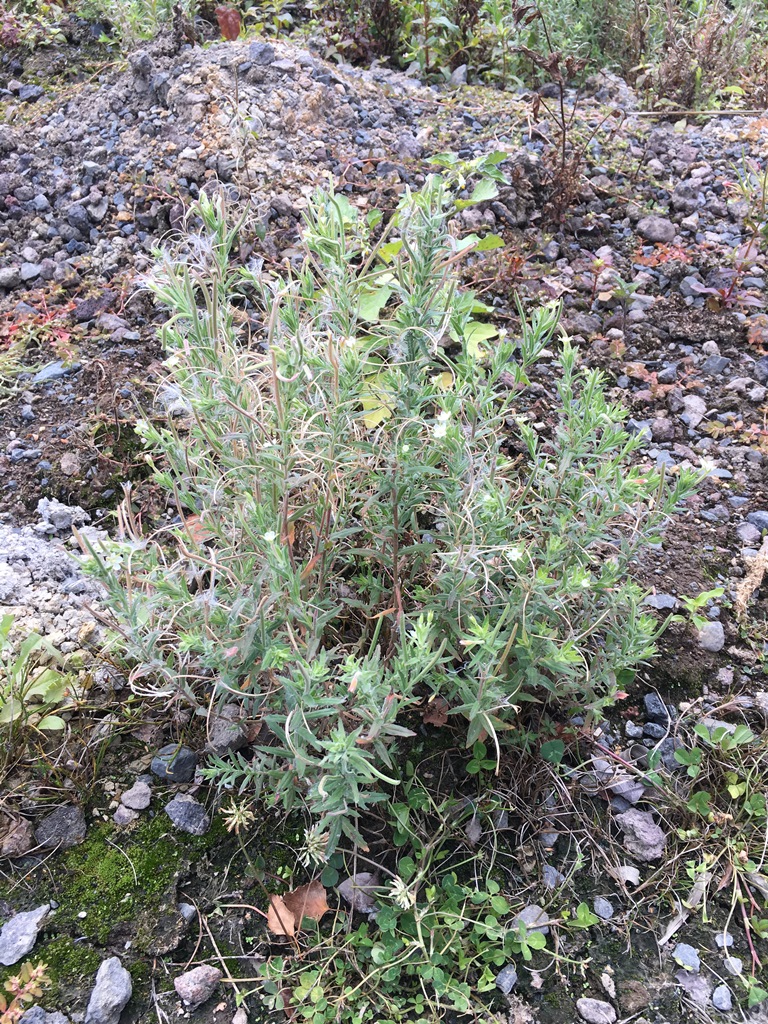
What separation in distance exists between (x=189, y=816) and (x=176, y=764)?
16cm

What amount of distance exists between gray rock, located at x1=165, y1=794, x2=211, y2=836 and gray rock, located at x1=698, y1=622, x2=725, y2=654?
1.66 m

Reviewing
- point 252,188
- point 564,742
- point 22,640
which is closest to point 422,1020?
point 564,742

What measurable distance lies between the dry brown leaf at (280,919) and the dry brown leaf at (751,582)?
1.72 metres

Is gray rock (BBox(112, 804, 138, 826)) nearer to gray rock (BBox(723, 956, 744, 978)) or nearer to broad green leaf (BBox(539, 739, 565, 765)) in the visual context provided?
broad green leaf (BBox(539, 739, 565, 765))

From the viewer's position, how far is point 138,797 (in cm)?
223

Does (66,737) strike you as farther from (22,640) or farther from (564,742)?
(564,742)

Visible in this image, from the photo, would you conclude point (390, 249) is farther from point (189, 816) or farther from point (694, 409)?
point (189, 816)

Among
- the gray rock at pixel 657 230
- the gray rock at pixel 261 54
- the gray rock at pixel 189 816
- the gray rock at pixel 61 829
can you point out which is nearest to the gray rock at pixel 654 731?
the gray rock at pixel 189 816

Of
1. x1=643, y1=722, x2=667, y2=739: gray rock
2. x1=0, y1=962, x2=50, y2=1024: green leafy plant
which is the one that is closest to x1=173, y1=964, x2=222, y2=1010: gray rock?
x1=0, y1=962, x2=50, y2=1024: green leafy plant

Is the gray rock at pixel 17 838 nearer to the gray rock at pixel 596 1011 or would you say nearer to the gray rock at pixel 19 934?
the gray rock at pixel 19 934

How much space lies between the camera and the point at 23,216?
4.03m

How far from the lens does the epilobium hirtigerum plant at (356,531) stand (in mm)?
1782

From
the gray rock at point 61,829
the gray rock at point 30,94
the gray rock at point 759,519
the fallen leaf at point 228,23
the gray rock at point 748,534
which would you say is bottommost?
the gray rock at point 61,829

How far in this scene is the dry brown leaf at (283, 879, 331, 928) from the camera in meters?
2.01
